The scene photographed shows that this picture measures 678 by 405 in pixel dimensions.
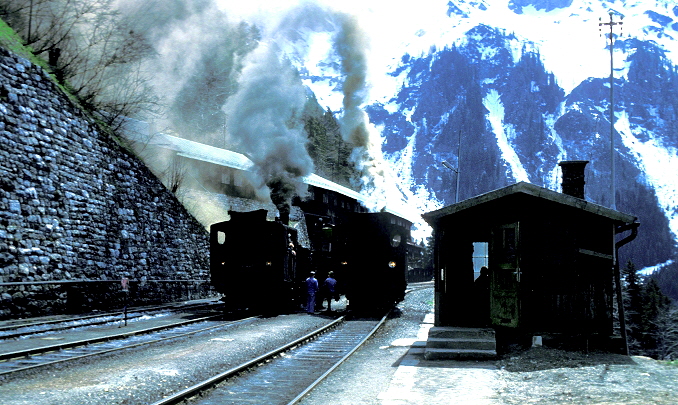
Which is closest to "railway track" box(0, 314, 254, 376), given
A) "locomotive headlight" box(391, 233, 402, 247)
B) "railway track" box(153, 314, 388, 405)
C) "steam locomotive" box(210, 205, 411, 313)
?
"railway track" box(153, 314, 388, 405)

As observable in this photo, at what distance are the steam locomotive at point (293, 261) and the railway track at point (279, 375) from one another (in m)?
6.26

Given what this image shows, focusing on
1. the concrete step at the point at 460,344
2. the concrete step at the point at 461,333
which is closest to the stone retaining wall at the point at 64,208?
the concrete step at the point at 461,333

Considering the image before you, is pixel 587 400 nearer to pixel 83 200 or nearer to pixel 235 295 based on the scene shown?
pixel 235 295

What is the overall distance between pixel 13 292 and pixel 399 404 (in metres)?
13.9

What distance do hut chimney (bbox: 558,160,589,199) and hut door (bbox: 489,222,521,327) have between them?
4.10m

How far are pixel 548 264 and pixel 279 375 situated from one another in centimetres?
627

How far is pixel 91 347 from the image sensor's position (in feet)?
44.0

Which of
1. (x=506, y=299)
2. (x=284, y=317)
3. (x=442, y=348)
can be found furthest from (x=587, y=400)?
(x=284, y=317)

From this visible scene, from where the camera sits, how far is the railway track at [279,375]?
8.98m

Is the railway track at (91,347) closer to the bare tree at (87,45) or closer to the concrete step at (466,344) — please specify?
the concrete step at (466,344)

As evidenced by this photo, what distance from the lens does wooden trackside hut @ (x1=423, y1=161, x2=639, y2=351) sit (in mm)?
13836

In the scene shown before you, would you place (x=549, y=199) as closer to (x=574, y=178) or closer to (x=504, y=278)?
(x=504, y=278)

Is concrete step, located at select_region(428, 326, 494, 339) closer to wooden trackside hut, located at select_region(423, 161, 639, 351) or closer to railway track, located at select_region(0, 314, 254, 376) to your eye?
wooden trackside hut, located at select_region(423, 161, 639, 351)

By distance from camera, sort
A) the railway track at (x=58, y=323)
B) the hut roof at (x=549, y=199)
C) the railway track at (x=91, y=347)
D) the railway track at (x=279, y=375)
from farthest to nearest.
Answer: the railway track at (x=58, y=323) → the hut roof at (x=549, y=199) → the railway track at (x=91, y=347) → the railway track at (x=279, y=375)
